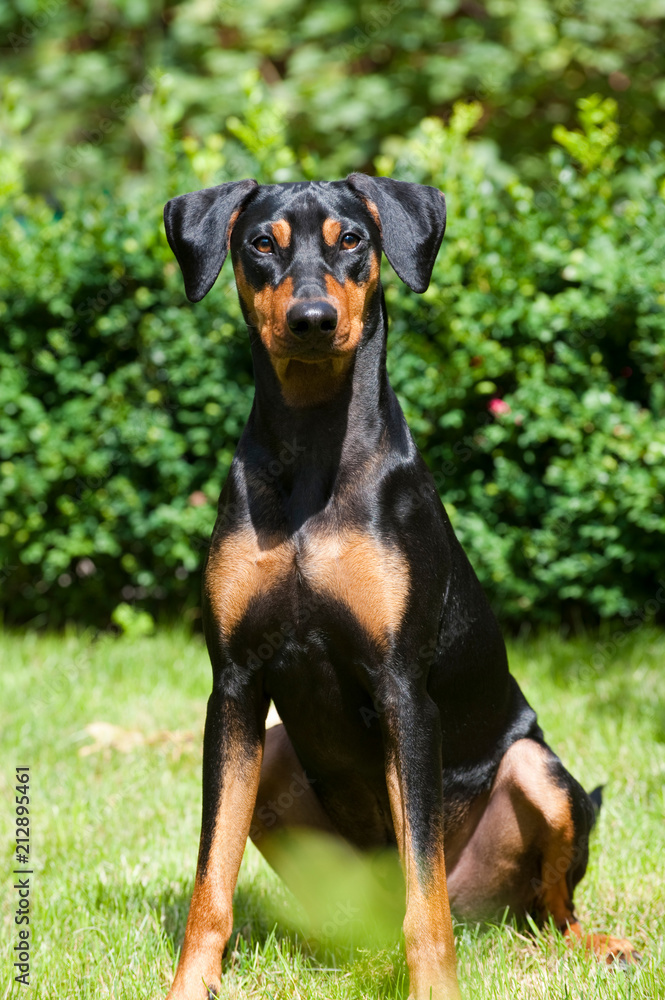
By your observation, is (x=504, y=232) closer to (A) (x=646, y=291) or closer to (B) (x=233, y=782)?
(A) (x=646, y=291)

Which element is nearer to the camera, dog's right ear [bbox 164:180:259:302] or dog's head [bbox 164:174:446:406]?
dog's head [bbox 164:174:446:406]

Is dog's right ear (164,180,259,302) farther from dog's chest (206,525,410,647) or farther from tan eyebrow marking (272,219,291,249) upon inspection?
dog's chest (206,525,410,647)

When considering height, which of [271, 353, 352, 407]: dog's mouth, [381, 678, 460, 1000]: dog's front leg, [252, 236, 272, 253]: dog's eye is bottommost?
[381, 678, 460, 1000]: dog's front leg

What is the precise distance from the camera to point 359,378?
2629 mm

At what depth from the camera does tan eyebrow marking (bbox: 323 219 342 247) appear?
2551 millimetres

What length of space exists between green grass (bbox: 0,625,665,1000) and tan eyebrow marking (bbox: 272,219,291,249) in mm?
1821

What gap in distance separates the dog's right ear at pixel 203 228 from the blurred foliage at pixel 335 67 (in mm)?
5491

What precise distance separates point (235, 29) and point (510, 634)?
6440mm

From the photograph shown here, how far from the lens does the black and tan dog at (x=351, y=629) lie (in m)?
2.38

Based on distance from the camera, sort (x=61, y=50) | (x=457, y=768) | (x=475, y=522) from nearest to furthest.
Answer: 1. (x=457, y=768)
2. (x=475, y=522)
3. (x=61, y=50)

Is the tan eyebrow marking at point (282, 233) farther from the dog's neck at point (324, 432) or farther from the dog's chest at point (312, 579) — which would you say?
the dog's chest at point (312, 579)

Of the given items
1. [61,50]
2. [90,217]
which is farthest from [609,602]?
[61,50]
